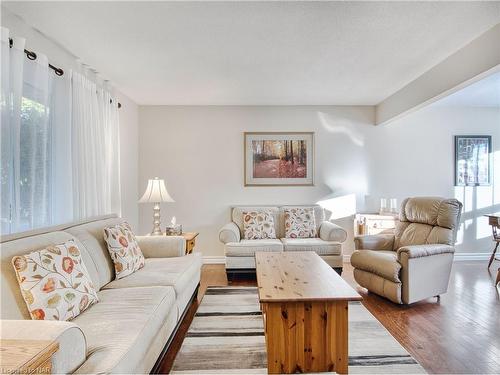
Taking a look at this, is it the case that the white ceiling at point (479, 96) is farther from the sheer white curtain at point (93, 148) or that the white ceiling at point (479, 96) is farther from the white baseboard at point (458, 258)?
the sheer white curtain at point (93, 148)

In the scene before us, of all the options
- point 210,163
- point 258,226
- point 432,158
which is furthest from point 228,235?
point 432,158

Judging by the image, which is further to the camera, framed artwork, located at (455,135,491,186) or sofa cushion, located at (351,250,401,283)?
framed artwork, located at (455,135,491,186)

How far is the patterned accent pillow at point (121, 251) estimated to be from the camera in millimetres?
2416

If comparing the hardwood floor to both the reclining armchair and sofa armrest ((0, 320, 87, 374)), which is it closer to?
the reclining armchair

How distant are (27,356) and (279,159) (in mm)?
4214

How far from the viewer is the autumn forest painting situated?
16.0 ft

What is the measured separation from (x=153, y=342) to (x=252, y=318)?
1.19m

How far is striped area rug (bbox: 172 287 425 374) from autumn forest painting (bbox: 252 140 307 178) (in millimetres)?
2355

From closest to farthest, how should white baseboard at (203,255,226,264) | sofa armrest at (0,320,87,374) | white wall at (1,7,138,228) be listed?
sofa armrest at (0,320,87,374), white wall at (1,7,138,228), white baseboard at (203,255,226,264)

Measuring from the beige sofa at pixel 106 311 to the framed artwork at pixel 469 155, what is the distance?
4.54 m

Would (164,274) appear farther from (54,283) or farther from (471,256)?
(471,256)

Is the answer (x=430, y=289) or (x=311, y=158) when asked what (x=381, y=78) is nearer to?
(x=311, y=158)

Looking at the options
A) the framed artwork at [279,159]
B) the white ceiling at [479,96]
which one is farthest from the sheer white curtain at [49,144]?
the white ceiling at [479,96]

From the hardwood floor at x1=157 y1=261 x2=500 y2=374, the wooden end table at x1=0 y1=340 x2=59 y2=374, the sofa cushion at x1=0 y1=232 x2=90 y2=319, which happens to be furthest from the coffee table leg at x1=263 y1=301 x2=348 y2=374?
the sofa cushion at x1=0 y1=232 x2=90 y2=319
